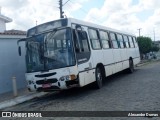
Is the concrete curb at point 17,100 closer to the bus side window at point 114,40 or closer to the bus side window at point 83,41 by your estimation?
the bus side window at point 83,41

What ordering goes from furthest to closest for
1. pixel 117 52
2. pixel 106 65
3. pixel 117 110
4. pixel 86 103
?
pixel 117 52
pixel 106 65
pixel 86 103
pixel 117 110

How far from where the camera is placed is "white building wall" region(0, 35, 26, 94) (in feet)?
48.4

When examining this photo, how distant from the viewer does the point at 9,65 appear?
600 inches

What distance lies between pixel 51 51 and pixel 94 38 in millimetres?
2896

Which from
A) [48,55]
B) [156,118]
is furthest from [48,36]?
[156,118]

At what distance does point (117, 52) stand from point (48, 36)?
242 inches

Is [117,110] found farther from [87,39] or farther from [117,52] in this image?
[117,52]

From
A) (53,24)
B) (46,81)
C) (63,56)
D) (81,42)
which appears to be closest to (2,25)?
(53,24)

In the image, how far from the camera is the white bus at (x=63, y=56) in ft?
35.3

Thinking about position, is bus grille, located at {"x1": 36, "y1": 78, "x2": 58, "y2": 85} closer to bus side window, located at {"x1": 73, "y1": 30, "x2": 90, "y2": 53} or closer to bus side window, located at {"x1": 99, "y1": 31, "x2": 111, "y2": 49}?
bus side window, located at {"x1": 73, "y1": 30, "x2": 90, "y2": 53}

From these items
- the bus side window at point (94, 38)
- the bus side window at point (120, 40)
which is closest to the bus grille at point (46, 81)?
the bus side window at point (94, 38)

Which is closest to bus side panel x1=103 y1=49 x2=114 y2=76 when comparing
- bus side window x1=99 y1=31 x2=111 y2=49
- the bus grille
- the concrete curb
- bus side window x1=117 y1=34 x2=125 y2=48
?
bus side window x1=99 y1=31 x2=111 y2=49

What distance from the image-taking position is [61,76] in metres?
10.8

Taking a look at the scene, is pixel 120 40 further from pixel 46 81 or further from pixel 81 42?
pixel 46 81
